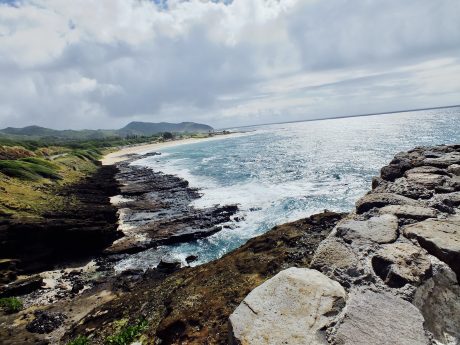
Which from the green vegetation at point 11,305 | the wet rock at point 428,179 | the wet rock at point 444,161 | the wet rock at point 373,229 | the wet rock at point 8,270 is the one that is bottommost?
the green vegetation at point 11,305

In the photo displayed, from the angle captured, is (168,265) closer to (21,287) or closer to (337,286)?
(21,287)

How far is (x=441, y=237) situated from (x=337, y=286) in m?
1.98

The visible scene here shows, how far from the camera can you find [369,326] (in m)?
3.79

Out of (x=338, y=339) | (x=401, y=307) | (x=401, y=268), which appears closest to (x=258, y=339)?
(x=338, y=339)

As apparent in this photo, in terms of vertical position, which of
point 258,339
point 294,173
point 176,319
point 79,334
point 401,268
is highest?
point 401,268

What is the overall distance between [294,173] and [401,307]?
54278 mm

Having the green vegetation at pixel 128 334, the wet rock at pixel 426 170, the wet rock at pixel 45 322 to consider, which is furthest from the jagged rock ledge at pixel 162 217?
the wet rock at pixel 426 170

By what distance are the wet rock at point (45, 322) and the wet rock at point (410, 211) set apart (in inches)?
597

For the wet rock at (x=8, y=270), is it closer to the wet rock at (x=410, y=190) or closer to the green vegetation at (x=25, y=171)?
the wet rock at (x=410, y=190)

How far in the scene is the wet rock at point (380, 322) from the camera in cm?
363

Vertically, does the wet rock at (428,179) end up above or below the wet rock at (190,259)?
above

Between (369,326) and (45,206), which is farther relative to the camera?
(45,206)

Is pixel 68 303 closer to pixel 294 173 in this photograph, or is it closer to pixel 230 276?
pixel 230 276

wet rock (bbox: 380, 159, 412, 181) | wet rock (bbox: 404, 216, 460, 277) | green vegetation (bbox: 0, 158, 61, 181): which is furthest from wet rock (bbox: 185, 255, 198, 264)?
green vegetation (bbox: 0, 158, 61, 181)
